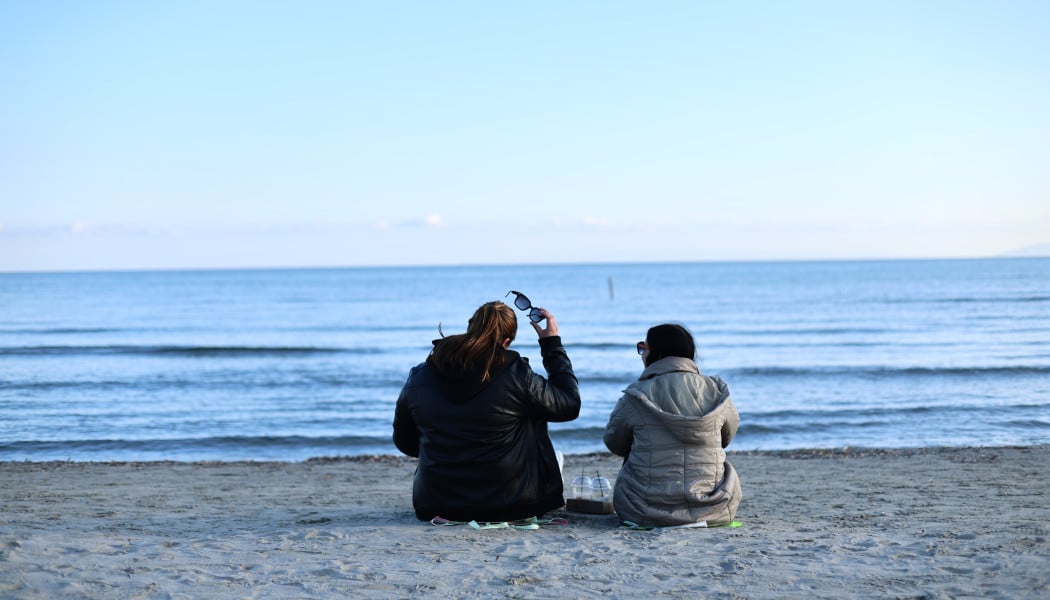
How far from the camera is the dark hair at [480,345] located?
5668mm

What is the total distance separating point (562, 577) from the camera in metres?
4.80

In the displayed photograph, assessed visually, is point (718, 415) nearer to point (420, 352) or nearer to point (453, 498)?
point (453, 498)

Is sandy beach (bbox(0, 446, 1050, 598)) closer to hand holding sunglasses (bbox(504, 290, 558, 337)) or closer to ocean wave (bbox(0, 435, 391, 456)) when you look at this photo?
hand holding sunglasses (bbox(504, 290, 558, 337))

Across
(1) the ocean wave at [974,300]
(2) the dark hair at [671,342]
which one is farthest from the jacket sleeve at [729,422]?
(1) the ocean wave at [974,300]

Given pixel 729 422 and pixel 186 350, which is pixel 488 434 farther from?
pixel 186 350

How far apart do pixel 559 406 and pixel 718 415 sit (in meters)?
1.02

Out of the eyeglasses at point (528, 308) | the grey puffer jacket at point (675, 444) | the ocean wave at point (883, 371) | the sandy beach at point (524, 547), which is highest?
the eyeglasses at point (528, 308)

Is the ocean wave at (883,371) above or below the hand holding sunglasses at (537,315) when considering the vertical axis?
below

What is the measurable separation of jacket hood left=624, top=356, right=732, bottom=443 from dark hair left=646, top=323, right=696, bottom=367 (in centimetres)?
9

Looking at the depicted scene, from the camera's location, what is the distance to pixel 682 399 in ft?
18.8

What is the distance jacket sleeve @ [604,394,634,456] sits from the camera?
19.1 ft

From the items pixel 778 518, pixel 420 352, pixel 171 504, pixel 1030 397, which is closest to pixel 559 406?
pixel 778 518

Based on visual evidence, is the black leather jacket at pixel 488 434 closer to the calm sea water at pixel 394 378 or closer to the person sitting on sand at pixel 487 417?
the person sitting on sand at pixel 487 417

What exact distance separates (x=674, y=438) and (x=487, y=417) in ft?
4.02
